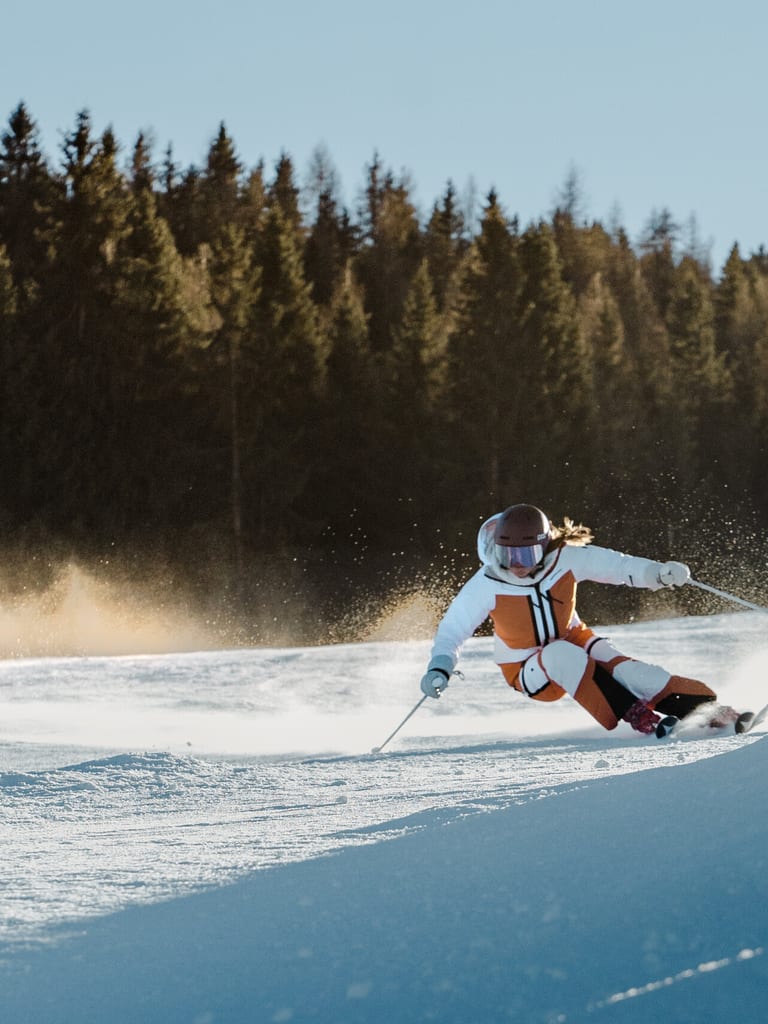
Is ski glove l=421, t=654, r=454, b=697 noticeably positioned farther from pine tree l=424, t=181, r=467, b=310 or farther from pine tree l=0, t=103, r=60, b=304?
pine tree l=424, t=181, r=467, b=310

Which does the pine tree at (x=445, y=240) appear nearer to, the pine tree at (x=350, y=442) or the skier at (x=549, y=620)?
→ the pine tree at (x=350, y=442)

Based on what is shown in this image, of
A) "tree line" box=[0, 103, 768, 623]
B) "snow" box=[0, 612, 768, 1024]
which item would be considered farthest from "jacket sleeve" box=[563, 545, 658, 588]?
"tree line" box=[0, 103, 768, 623]

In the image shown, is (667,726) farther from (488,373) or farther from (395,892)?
(488,373)

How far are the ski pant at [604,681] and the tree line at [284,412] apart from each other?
26370mm

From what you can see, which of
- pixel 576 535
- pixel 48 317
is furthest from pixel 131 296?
pixel 576 535

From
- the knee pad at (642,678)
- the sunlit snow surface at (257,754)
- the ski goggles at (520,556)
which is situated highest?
the ski goggles at (520,556)

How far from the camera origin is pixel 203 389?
3312cm

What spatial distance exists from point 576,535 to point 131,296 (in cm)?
2876

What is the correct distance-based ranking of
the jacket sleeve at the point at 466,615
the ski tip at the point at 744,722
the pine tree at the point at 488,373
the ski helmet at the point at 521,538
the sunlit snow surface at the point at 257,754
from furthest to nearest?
the pine tree at the point at 488,373, the jacket sleeve at the point at 466,615, the ski helmet at the point at 521,538, the ski tip at the point at 744,722, the sunlit snow surface at the point at 257,754

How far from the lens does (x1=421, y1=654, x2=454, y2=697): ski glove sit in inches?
205

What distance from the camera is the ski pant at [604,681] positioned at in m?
5.07

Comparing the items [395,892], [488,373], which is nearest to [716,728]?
[395,892]

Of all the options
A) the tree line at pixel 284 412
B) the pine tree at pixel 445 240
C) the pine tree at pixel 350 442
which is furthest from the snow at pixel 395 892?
the pine tree at pixel 445 240

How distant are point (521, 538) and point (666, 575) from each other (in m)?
0.63
